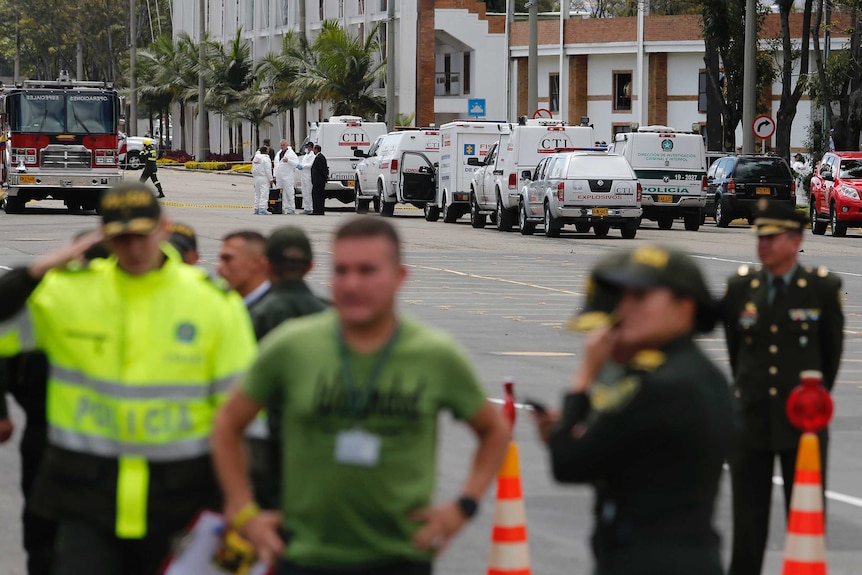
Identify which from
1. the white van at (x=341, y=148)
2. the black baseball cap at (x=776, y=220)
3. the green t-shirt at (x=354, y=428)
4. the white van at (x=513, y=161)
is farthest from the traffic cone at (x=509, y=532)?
the white van at (x=341, y=148)

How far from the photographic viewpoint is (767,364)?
289 inches

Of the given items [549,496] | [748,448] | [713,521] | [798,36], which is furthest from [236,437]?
[798,36]

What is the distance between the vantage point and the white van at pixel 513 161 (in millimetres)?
35875

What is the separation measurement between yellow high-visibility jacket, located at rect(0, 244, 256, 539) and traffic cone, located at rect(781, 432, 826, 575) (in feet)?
8.66

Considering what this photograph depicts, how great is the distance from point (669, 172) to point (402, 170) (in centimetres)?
651

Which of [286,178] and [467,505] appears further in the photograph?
[286,178]

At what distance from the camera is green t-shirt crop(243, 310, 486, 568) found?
4.40 meters

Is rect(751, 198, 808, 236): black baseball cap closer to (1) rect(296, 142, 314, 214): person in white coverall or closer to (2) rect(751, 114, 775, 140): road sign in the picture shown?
(2) rect(751, 114, 775, 140): road sign

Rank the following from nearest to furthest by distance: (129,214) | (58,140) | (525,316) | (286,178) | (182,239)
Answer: (129,214) < (182,239) < (525,316) < (58,140) < (286,178)

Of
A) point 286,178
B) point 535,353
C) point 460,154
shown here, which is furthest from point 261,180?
point 535,353

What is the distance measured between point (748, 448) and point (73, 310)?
3235 mm

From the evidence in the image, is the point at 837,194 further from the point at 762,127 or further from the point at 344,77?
the point at 344,77

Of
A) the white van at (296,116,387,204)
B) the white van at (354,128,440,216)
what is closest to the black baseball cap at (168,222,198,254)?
the white van at (354,128,440,216)

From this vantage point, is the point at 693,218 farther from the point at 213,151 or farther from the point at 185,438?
the point at 213,151
